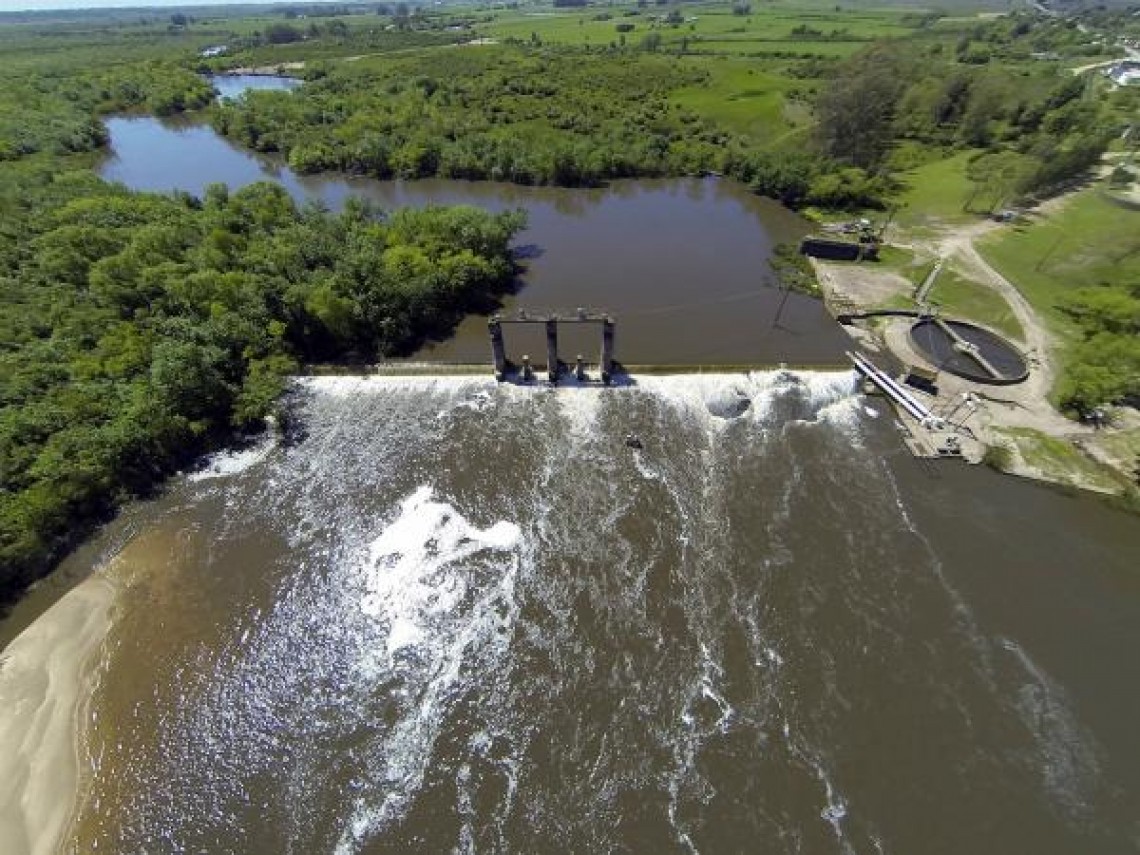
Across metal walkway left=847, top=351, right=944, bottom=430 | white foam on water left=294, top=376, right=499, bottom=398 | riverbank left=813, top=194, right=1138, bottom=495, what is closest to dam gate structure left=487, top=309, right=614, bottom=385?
white foam on water left=294, top=376, right=499, bottom=398

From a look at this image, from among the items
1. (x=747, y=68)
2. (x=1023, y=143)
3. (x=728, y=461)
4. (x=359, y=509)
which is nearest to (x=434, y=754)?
(x=359, y=509)

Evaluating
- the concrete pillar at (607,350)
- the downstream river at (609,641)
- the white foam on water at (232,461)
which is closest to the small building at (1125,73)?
the downstream river at (609,641)

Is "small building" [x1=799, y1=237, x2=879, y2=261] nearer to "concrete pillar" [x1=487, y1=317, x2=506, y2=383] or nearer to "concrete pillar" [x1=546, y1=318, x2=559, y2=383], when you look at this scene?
"concrete pillar" [x1=546, y1=318, x2=559, y2=383]

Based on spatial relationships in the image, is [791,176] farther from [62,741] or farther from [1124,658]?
[62,741]

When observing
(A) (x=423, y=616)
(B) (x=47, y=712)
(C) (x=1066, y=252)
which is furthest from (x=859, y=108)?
(B) (x=47, y=712)

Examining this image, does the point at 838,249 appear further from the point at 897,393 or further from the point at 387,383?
the point at 387,383

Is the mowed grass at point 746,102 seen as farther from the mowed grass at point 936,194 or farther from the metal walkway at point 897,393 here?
the metal walkway at point 897,393
